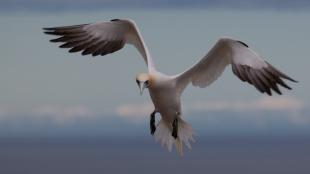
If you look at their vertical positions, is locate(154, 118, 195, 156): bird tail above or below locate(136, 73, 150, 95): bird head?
below

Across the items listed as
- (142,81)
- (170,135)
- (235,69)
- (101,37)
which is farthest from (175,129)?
(101,37)

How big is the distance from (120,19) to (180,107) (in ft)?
6.49

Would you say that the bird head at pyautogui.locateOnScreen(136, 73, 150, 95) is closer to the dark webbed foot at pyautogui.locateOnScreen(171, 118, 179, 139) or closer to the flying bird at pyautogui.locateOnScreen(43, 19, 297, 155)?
the flying bird at pyautogui.locateOnScreen(43, 19, 297, 155)

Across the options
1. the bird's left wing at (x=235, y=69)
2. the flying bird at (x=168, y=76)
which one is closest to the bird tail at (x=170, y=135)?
the flying bird at (x=168, y=76)

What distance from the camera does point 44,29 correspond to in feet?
51.9

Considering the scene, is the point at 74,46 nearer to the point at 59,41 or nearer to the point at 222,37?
the point at 59,41

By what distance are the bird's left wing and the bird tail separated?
0.98m

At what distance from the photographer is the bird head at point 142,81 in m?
14.7

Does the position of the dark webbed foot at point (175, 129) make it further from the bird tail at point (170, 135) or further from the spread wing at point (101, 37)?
the spread wing at point (101, 37)

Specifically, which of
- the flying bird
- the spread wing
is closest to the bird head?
the flying bird

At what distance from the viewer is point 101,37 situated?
16328 mm

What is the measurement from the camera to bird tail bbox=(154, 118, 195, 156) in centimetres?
1619

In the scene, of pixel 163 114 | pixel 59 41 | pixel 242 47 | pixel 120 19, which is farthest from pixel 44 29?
pixel 242 47

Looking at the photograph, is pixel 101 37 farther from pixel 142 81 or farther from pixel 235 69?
pixel 235 69
